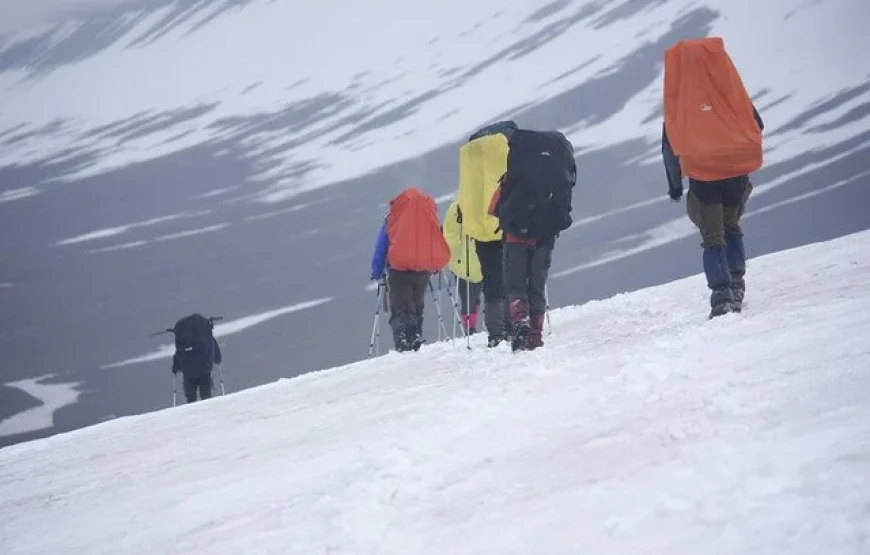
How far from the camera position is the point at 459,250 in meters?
8.59

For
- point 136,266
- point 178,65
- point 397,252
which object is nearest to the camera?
point 397,252

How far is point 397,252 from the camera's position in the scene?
8.00 m

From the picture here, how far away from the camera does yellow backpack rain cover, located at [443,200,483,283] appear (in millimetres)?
8219

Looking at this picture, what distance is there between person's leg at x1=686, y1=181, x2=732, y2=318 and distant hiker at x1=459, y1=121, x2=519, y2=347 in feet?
5.48

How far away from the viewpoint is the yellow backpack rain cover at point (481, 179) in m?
6.76

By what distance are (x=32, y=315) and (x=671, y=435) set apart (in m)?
24.4

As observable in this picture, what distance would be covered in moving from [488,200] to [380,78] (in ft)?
154

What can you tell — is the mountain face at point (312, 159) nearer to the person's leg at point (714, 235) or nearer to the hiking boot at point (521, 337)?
the person's leg at point (714, 235)

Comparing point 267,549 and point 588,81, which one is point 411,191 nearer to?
point 267,549

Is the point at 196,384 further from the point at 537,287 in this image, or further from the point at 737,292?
the point at 737,292

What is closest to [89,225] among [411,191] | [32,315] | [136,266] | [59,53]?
[136,266]

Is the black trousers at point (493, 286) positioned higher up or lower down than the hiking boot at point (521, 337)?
higher up

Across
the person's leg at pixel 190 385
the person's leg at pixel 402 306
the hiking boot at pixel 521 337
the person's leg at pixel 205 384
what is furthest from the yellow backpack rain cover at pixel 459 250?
the person's leg at pixel 190 385

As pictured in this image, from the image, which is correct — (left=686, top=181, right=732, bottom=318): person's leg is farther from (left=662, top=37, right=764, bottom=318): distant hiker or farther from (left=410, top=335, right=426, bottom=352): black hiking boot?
(left=410, top=335, right=426, bottom=352): black hiking boot
